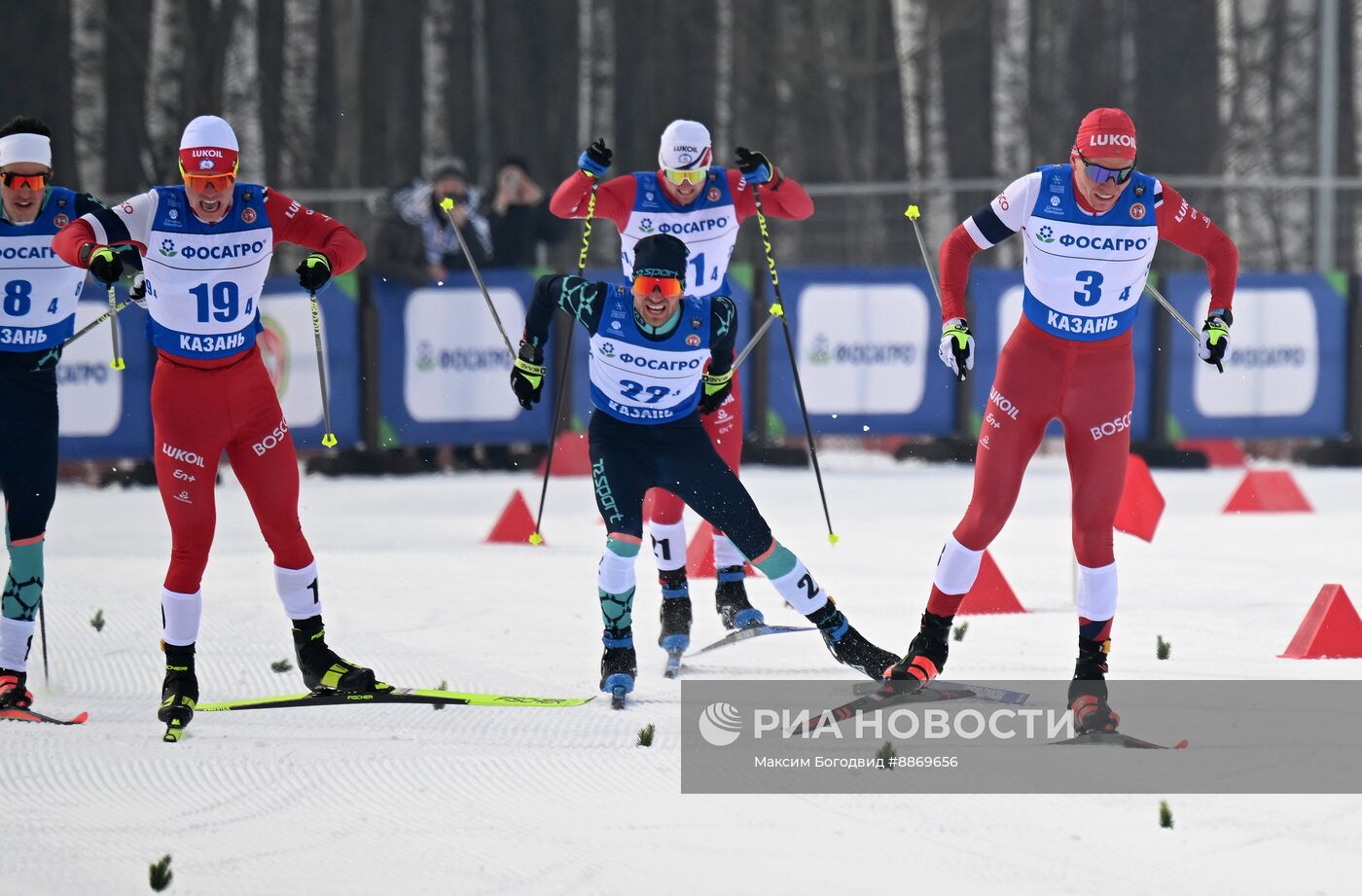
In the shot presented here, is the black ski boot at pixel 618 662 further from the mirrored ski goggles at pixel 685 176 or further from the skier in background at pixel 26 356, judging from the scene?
the mirrored ski goggles at pixel 685 176

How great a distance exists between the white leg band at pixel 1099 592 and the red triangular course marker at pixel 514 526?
4928mm

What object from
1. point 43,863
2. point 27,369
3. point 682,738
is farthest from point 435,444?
point 43,863

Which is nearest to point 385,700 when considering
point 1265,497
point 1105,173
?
point 1105,173

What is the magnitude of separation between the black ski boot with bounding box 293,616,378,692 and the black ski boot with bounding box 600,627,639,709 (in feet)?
2.69

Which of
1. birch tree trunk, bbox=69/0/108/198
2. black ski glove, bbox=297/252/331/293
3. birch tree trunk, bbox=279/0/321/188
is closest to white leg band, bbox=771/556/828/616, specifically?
black ski glove, bbox=297/252/331/293

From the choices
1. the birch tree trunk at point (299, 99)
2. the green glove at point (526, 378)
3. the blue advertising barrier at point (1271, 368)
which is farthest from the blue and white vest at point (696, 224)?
the birch tree trunk at point (299, 99)

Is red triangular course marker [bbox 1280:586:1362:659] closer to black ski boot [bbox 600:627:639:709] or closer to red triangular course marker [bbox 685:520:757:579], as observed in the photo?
black ski boot [bbox 600:627:639:709]

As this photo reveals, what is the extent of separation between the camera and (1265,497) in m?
12.5

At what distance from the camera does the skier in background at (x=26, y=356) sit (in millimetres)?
6902

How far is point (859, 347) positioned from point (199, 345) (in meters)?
8.81

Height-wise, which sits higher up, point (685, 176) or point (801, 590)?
point (685, 176)

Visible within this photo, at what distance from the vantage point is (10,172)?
693 centimetres

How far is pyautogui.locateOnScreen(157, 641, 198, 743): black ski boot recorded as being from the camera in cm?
644

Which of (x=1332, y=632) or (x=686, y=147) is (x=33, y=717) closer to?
(x=686, y=147)
